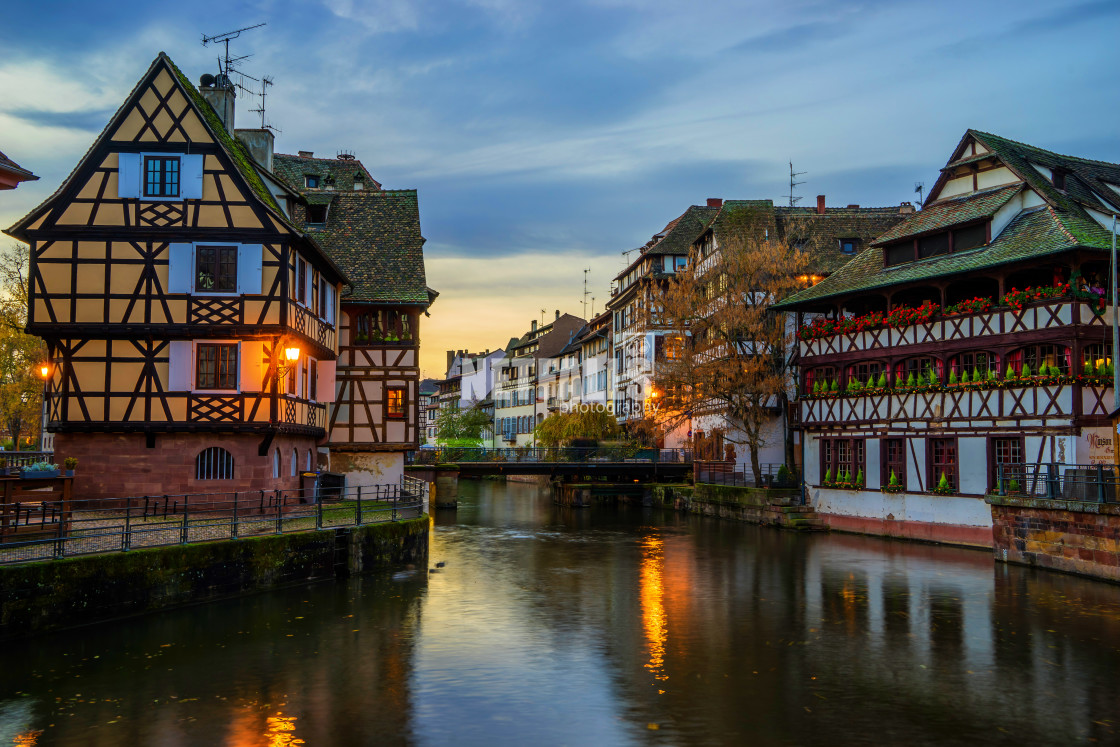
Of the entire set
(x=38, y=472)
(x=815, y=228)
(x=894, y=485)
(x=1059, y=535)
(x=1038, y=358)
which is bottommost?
(x=1059, y=535)

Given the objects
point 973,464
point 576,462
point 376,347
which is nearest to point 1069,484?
point 973,464

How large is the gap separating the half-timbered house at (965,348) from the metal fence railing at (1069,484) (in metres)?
1.66

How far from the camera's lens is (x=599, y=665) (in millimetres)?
16828

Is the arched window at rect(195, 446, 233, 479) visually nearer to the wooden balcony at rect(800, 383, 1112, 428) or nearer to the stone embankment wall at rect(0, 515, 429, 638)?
the stone embankment wall at rect(0, 515, 429, 638)

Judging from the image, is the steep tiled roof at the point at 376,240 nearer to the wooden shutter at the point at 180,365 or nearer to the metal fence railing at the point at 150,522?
the metal fence railing at the point at 150,522

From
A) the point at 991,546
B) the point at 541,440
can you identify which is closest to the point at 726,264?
the point at 991,546

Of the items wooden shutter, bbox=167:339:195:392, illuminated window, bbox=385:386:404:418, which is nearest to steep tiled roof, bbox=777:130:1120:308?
illuminated window, bbox=385:386:404:418

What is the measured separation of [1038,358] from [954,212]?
7.21 meters

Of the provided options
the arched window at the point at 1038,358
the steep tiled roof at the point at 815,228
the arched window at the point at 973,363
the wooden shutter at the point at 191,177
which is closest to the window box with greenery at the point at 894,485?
the arched window at the point at 973,363

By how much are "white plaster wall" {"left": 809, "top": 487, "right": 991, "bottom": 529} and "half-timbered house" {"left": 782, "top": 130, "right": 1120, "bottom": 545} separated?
7 cm

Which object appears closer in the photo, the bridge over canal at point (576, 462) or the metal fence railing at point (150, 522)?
the metal fence railing at point (150, 522)

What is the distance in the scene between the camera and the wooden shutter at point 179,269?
1151 inches

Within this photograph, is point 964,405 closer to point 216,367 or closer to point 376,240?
point 376,240

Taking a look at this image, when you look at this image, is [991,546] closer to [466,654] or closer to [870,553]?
[870,553]
